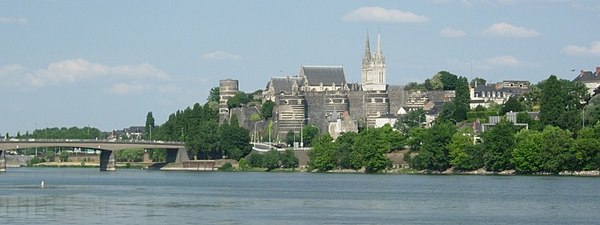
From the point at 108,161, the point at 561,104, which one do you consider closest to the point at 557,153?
the point at 561,104

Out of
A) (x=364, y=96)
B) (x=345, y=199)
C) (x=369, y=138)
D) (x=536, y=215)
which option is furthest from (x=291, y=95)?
(x=536, y=215)

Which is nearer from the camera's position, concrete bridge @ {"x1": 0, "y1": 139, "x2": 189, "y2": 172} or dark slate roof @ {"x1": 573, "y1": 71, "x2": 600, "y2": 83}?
concrete bridge @ {"x1": 0, "y1": 139, "x2": 189, "y2": 172}

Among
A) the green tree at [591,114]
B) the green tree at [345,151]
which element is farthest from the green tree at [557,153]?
the green tree at [345,151]

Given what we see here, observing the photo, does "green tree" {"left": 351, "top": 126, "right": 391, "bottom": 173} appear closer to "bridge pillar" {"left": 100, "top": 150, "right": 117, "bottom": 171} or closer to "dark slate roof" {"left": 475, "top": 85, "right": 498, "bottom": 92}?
"bridge pillar" {"left": 100, "top": 150, "right": 117, "bottom": 171}

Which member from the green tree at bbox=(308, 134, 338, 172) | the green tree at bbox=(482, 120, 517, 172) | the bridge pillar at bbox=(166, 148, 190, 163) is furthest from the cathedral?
the green tree at bbox=(482, 120, 517, 172)

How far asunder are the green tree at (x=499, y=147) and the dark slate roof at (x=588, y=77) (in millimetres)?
54636

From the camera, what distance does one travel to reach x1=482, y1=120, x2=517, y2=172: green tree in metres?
122

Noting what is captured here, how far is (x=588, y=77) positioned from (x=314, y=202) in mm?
105090

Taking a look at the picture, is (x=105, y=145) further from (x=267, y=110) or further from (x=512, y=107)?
(x=267, y=110)

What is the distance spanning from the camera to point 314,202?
79.1m

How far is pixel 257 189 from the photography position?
98.3 m

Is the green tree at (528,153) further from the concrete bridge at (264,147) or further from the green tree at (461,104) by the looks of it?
the concrete bridge at (264,147)

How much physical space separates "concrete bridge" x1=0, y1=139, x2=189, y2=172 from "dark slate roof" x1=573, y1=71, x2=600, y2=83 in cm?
4838

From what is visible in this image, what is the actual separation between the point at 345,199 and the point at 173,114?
117m
